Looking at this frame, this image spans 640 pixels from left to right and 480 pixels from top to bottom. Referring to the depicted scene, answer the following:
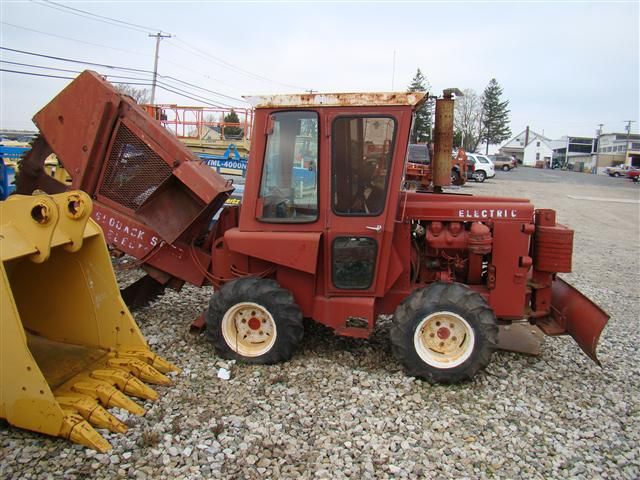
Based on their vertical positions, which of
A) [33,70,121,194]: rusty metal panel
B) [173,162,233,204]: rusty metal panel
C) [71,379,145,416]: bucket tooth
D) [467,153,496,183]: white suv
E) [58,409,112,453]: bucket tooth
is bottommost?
[58,409,112,453]: bucket tooth

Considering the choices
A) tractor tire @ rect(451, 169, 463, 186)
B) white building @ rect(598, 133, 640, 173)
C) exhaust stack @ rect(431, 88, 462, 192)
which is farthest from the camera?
white building @ rect(598, 133, 640, 173)

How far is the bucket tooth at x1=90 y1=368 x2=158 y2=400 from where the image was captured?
147 inches

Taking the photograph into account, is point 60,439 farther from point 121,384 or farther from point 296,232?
point 296,232

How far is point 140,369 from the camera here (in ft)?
13.0

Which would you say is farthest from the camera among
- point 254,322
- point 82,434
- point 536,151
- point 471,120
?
point 536,151

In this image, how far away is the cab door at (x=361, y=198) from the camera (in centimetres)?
432

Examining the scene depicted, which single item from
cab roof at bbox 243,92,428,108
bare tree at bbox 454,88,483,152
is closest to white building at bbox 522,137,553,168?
bare tree at bbox 454,88,483,152

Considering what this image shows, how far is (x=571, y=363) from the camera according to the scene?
487 cm

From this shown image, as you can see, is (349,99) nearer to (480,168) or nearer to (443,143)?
(443,143)

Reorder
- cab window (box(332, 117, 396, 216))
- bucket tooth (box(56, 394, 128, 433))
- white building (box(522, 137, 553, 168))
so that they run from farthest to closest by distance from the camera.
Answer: white building (box(522, 137, 553, 168)), cab window (box(332, 117, 396, 216)), bucket tooth (box(56, 394, 128, 433))

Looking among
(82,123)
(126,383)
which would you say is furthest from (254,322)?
(82,123)

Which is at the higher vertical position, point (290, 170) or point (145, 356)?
point (290, 170)

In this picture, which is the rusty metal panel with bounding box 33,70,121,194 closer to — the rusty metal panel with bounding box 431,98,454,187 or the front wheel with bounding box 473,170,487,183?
the rusty metal panel with bounding box 431,98,454,187

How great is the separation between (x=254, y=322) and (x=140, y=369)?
104 centimetres
